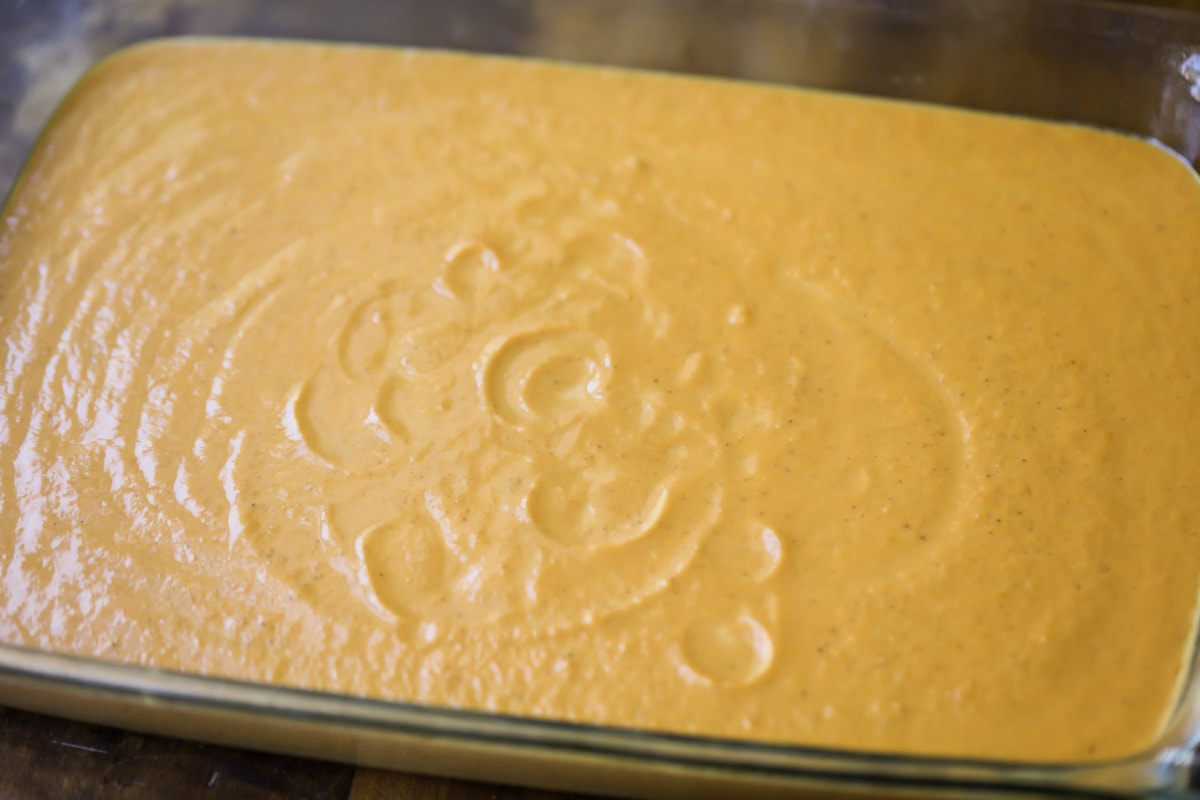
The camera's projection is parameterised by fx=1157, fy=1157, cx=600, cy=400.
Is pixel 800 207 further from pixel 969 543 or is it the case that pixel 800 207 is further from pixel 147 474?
pixel 147 474

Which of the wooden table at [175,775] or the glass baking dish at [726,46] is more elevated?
the glass baking dish at [726,46]

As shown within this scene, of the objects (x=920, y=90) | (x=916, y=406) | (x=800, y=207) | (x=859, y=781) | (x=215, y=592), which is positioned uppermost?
(x=920, y=90)

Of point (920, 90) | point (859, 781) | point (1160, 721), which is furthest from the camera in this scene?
point (920, 90)

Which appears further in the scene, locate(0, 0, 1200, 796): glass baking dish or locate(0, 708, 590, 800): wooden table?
locate(0, 0, 1200, 796): glass baking dish

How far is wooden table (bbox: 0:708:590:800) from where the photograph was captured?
1257mm

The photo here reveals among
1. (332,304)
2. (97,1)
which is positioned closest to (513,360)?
(332,304)

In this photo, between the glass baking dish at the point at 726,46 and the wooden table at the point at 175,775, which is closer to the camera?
the wooden table at the point at 175,775

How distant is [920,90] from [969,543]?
2.47 ft

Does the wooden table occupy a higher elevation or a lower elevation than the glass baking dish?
lower

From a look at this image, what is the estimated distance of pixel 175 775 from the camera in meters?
1.27

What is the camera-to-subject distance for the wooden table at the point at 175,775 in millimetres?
1257

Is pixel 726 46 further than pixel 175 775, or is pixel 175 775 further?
pixel 726 46

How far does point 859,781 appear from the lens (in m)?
1.04

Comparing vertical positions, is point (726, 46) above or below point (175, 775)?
above
